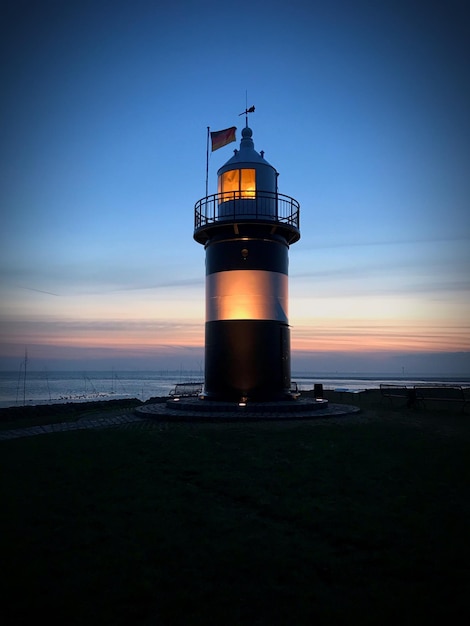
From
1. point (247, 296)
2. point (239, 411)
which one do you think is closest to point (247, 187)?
Result: point (247, 296)

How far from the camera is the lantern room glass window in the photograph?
17.5 metres

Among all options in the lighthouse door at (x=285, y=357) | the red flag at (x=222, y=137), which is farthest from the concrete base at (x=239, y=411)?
the red flag at (x=222, y=137)

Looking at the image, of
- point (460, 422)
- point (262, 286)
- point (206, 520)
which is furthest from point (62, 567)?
point (262, 286)

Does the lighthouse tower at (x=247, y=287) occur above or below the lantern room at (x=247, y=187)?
below

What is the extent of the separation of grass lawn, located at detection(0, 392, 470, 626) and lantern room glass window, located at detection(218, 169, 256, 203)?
10.7 meters

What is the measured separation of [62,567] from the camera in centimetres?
435

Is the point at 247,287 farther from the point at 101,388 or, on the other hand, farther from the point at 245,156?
the point at 101,388

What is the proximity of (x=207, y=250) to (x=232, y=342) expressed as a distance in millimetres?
3814

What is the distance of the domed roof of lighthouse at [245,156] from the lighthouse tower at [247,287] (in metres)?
0.05

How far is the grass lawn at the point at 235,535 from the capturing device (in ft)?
12.2

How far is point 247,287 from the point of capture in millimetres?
16953

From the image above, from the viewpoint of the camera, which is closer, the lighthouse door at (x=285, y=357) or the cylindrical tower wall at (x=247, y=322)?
the cylindrical tower wall at (x=247, y=322)

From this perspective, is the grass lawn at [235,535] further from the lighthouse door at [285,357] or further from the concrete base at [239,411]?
the lighthouse door at [285,357]

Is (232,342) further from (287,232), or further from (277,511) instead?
(277,511)
